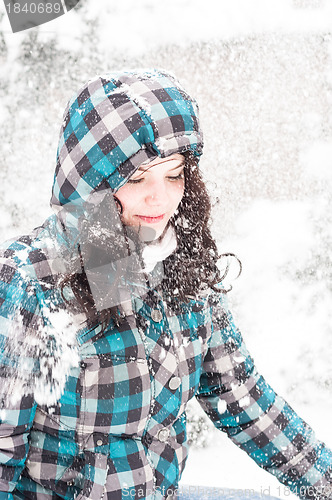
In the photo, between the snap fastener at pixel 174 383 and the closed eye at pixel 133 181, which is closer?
the closed eye at pixel 133 181

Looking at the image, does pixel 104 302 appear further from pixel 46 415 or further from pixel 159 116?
pixel 159 116

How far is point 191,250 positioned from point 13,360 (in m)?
0.50

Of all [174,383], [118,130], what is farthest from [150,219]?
[174,383]

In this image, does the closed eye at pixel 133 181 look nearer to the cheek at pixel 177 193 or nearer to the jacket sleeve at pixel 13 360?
the cheek at pixel 177 193

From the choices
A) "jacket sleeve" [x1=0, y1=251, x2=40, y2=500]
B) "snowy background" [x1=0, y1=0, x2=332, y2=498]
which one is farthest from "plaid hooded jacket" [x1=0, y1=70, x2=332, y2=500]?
"snowy background" [x1=0, y1=0, x2=332, y2=498]

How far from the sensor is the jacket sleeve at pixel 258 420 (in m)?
1.22

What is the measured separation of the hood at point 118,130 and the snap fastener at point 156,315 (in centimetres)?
29

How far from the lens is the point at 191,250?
1229 mm

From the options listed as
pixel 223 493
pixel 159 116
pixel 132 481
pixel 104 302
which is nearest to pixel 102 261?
pixel 104 302

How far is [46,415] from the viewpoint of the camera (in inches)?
41.3

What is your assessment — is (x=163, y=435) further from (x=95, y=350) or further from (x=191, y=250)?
(x=191, y=250)

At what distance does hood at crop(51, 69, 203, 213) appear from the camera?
0.94m

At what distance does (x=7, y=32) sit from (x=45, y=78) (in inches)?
10.4

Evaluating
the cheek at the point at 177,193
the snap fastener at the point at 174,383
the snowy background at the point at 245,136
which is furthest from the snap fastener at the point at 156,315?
the snowy background at the point at 245,136
